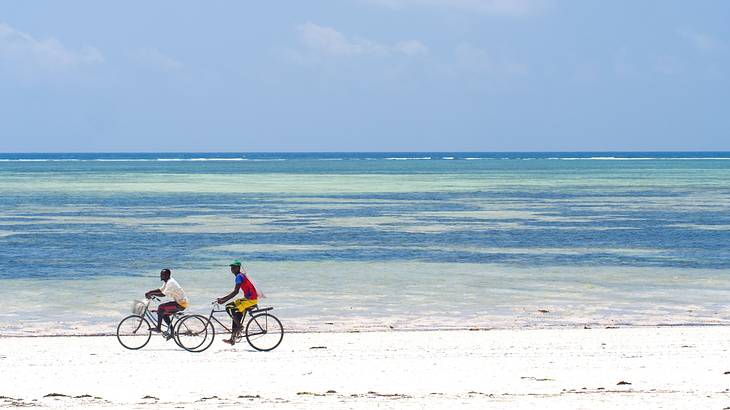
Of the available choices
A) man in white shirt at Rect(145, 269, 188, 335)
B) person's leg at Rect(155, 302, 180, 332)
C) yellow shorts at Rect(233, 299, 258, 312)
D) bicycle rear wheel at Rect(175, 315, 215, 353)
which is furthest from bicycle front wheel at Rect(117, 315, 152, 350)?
yellow shorts at Rect(233, 299, 258, 312)

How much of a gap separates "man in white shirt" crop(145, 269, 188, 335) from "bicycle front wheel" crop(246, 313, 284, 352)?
129cm

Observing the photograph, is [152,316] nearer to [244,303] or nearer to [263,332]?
[244,303]

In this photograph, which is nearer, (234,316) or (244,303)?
(244,303)

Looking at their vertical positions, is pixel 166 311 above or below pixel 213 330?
above

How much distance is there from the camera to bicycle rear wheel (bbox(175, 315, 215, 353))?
19672 millimetres

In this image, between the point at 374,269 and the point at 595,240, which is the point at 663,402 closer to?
the point at 374,269

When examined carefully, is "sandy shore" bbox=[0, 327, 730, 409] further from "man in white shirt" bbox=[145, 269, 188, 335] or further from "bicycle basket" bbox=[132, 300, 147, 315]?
"bicycle basket" bbox=[132, 300, 147, 315]

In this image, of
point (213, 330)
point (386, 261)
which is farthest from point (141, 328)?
point (386, 261)

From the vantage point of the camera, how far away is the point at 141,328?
802 inches

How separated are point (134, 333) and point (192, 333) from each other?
54.4 inches

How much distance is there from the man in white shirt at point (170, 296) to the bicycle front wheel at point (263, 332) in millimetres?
1288

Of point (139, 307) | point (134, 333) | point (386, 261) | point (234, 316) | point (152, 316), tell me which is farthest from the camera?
point (386, 261)

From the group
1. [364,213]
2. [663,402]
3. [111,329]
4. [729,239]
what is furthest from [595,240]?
[663,402]

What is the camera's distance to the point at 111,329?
23062 millimetres
